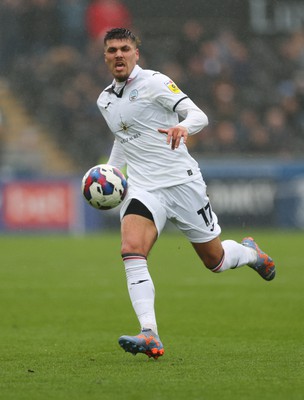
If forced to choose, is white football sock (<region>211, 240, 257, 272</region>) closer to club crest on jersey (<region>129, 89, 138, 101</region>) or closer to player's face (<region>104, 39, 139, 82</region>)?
club crest on jersey (<region>129, 89, 138, 101</region>)

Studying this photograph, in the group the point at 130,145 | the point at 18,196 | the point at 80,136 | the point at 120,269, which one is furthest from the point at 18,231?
the point at 130,145

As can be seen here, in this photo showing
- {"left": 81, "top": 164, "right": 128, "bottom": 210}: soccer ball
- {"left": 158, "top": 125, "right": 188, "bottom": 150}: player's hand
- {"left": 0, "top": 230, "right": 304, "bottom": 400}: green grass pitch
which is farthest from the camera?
{"left": 81, "top": 164, "right": 128, "bottom": 210}: soccer ball

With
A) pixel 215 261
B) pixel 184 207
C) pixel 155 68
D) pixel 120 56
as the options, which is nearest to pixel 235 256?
pixel 215 261

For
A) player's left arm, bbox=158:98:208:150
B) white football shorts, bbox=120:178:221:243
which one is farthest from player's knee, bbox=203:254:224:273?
player's left arm, bbox=158:98:208:150

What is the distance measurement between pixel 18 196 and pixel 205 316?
12.8 meters

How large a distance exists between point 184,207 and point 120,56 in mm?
1140

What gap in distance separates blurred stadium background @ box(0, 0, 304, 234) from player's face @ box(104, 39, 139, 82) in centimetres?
1455

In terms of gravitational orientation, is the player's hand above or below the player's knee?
above

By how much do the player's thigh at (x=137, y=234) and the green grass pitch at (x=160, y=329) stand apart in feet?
2.38

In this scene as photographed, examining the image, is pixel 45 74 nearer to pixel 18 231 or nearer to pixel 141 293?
pixel 18 231

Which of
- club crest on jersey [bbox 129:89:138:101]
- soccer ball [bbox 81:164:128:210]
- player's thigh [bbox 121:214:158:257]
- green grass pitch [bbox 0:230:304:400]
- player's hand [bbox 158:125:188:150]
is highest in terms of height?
club crest on jersey [bbox 129:89:138:101]

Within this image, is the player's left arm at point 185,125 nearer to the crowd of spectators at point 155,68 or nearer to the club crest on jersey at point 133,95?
the club crest on jersey at point 133,95

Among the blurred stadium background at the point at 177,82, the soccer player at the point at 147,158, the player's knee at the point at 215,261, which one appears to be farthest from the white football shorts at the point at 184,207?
the blurred stadium background at the point at 177,82

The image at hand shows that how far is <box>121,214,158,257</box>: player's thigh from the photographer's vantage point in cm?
705
